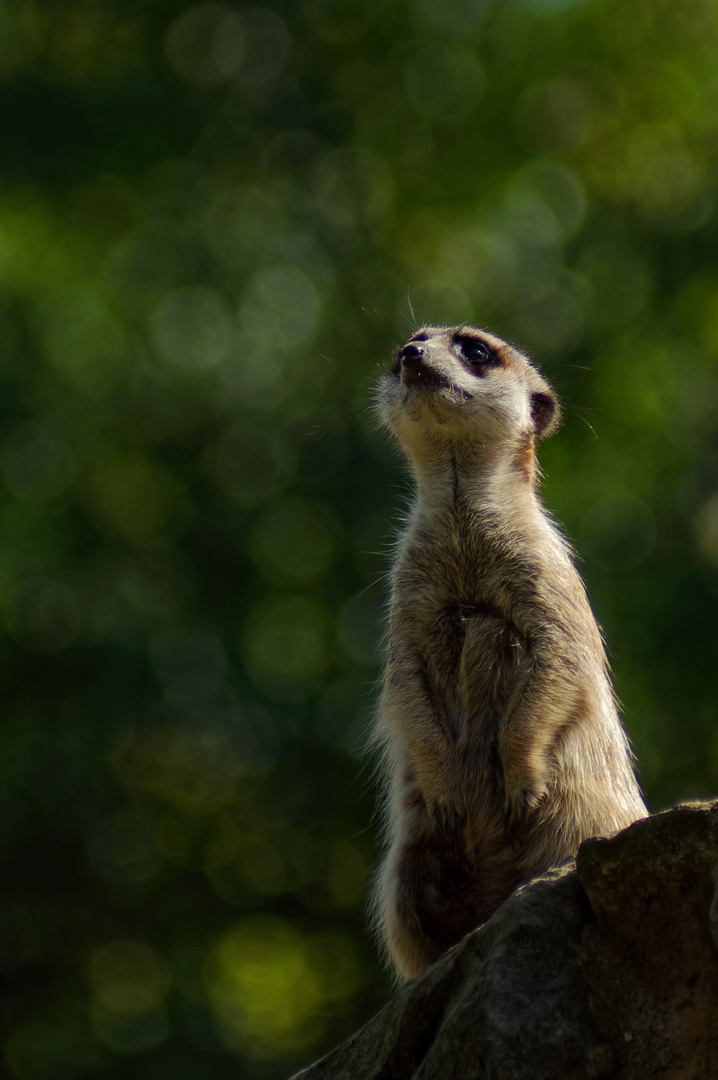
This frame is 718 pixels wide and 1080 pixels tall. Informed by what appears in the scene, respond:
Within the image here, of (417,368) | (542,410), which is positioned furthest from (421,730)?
(542,410)

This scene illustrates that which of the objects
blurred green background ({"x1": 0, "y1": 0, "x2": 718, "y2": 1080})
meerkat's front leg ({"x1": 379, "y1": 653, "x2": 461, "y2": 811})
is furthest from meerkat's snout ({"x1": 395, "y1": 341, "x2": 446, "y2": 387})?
blurred green background ({"x1": 0, "y1": 0, "x2": 718, "y2": 1080})

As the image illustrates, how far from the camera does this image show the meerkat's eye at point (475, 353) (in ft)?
17.4

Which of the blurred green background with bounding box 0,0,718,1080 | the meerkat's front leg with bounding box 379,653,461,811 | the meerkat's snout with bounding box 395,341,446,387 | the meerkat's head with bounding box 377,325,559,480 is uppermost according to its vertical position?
the meerkat's snout with bounding box 395,341,446,387

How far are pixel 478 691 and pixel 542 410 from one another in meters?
1.58

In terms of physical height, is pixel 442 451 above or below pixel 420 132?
above

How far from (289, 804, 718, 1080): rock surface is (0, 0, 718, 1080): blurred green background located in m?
6.98

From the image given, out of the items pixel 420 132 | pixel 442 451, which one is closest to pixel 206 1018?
pixel 442 451

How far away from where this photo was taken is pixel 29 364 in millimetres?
12719

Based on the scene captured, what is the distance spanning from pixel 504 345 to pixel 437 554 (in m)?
1.23

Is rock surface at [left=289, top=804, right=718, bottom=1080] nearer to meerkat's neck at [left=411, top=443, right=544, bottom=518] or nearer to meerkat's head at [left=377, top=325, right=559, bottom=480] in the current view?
meerkat's neck at [left=411, top=443, right=544, bottom=518]

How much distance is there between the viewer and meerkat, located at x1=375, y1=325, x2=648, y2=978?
13.9 ft

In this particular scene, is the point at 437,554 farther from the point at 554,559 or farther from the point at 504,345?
the point at 504,345

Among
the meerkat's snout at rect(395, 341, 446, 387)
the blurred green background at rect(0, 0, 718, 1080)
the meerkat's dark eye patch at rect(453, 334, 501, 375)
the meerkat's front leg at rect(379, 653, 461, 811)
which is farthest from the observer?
the blurred green background at rect(0, 0, 718, 1080)

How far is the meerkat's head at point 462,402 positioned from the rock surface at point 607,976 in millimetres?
2327
